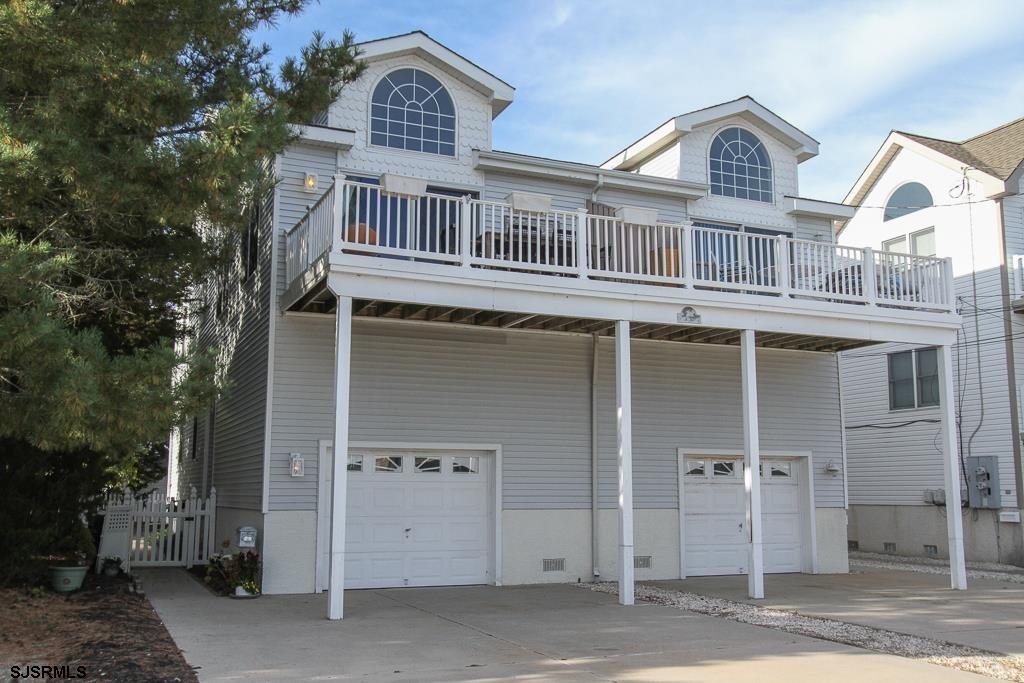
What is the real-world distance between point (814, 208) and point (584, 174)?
4.76m

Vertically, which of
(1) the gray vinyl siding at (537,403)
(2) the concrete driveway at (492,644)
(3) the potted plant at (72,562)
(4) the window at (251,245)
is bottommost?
(2) the concrete driveway at (492,644)

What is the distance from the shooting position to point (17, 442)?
1080 cm

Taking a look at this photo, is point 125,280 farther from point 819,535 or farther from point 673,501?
point 819,535

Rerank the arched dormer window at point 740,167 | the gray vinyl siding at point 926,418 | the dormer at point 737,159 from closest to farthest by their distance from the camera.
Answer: the dormer at point 737,159
the arched dormer window at point 740,167
the gray vinyl siding at point 926,418

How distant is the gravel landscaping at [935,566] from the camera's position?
15.9m

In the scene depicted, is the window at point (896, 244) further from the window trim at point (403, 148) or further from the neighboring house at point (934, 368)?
the window trim at point (403, 148)

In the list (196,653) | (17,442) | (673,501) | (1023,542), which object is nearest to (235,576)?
(17,442)

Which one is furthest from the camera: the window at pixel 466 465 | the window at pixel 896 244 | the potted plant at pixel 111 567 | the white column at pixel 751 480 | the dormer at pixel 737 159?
the window at pixel 896 244

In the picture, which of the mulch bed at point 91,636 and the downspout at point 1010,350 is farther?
the downspout at point 1010,350

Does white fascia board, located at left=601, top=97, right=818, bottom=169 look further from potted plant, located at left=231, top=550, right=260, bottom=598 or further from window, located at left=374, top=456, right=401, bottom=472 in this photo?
potted plant, located at left=231, top=550, right=260, bottom=598

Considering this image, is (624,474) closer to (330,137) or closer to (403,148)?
(403,148)

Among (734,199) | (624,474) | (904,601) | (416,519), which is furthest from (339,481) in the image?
(734,199)

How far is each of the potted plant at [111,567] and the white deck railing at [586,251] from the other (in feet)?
15.7

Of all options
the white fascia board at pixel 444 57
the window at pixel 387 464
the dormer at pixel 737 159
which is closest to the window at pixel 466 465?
the window at pixel 387 464
